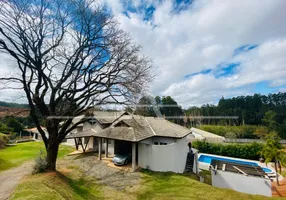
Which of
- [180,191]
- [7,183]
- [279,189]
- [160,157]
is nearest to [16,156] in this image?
[7,183]

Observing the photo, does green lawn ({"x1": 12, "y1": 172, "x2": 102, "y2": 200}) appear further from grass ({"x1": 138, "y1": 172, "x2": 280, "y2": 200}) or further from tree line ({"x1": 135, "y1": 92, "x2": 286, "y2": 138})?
tree line ({"x1": 135, "y1": 92, "x2": 286, "y2": 138})

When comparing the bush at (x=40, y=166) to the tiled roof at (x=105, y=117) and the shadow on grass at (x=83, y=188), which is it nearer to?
the shadow on grass at (x=83, y=188)

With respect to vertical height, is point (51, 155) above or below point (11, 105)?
below

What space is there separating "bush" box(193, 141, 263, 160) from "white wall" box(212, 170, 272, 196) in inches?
494

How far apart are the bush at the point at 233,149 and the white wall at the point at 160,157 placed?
16028mm

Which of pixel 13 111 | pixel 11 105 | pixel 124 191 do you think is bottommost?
pixel 124 191

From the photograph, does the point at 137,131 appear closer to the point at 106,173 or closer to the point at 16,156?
the point at 106,173

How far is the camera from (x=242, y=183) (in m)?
15.2

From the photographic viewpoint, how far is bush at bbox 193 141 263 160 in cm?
2542

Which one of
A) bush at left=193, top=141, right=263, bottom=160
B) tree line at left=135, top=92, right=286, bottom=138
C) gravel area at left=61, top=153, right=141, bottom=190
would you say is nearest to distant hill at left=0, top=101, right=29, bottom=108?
gravel area at left=61, top=153, right=141, bottom=190

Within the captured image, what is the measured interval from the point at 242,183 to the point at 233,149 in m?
13.0

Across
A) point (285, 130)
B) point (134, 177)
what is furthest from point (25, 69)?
point (285, 130)

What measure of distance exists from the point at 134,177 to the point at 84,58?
10.3 m

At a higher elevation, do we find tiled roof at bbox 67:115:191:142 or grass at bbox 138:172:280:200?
tiled roof at bbox 67:115:191:142
